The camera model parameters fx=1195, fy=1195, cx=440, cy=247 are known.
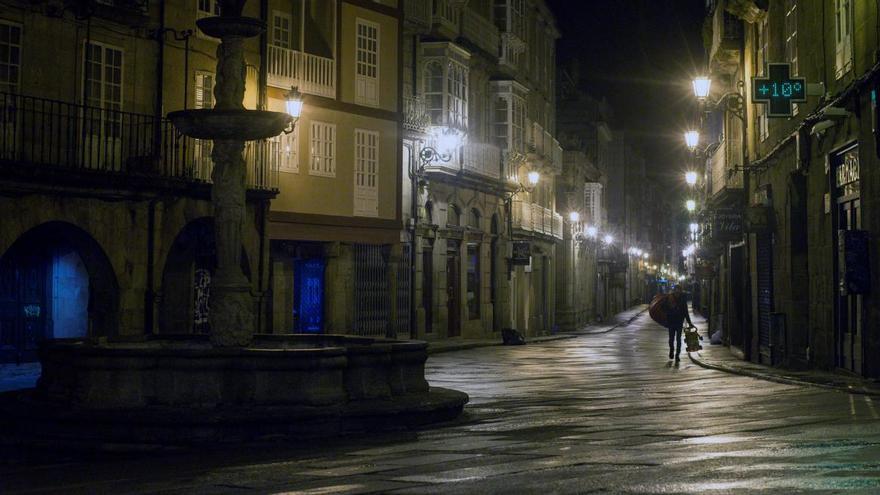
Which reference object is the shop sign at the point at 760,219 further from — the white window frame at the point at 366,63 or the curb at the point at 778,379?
the white window frame at the point at 366,63

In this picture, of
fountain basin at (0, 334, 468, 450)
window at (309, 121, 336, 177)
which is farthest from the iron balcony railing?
fountain basin at (0, 334, 468, 450)

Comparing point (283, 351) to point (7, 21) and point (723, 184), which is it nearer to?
point (7, 21)

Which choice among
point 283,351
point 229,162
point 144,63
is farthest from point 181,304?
point 283,351

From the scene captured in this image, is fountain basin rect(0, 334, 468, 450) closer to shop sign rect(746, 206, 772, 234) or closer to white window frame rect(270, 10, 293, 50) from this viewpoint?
shop sign rect(746, 206, 772, 234)

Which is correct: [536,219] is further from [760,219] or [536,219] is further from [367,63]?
[760,219]

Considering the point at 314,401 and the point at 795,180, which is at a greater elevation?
the point at 795,180

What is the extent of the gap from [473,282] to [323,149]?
1236 cm

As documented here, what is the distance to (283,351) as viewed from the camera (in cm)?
1280

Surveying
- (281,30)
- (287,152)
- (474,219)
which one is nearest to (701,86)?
(287,152)

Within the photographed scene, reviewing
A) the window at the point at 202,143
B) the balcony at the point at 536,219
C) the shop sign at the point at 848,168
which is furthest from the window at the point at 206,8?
the balcony at the point at 536,219

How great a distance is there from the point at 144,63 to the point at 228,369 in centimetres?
1490

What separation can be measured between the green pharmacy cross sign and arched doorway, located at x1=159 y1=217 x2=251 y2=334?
12147mm

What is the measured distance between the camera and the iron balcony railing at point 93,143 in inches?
889

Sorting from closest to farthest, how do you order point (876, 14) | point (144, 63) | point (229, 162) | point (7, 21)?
point (229, 162) < point (876, 14) < point (7, 21) < point (144, 63)
